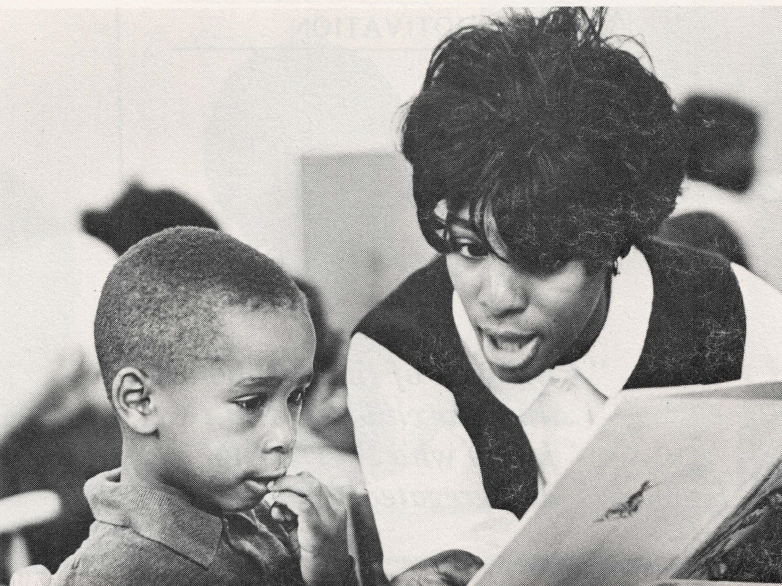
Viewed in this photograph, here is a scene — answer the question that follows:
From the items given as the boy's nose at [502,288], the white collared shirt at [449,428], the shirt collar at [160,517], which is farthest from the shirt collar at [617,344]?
the shirt collar at [160,517]

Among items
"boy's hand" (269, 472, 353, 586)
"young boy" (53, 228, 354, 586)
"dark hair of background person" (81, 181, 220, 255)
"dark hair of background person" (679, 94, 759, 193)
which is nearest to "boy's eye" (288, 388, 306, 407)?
"young boy" (53, 228, 354, 586)

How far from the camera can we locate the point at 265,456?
5.96 feet

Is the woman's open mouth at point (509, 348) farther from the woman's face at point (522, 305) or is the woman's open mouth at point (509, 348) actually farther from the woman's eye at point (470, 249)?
the woman's eye at point (470, 249)

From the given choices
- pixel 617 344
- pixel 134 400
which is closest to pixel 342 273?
pixel 134 400

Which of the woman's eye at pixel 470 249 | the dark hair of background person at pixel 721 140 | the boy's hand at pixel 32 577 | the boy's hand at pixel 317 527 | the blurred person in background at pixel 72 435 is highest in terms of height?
the dark hair of background person at pixel 721 140

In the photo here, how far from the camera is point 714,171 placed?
194 cm

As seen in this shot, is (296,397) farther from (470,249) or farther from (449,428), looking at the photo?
(470,249)

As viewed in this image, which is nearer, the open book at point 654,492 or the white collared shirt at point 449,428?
the open book at point 654,492

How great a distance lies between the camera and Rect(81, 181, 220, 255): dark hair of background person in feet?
6.05

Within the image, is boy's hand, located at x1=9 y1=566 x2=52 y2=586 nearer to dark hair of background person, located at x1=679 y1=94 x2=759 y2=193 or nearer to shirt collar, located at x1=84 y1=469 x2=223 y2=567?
shirt collar, located at x1=84 y1=469 x2=223 y2=567

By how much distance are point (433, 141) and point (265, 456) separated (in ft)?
2.26

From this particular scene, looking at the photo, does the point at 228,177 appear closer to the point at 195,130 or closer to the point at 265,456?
the point at 195,130

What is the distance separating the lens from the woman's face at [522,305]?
6.10ft

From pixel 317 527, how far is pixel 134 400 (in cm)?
43
